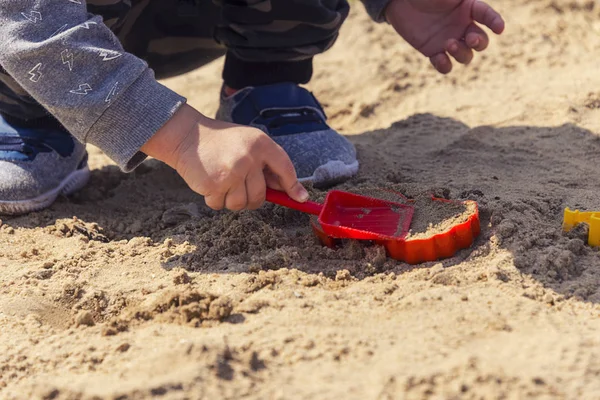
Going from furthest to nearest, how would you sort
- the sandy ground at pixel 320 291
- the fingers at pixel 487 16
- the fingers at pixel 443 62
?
the fingers at pixel 443 62 → the fingers at pixel 487 16 → the sandy ground at pixel 320 291

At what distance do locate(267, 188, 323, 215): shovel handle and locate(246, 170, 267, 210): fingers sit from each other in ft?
0.14

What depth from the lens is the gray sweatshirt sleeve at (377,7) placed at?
84.7 inches

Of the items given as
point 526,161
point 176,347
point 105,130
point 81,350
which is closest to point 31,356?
point 81,350

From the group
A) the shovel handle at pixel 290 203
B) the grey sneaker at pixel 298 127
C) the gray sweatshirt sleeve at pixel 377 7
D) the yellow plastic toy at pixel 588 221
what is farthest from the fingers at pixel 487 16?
the shovel handle at pixel 290 203

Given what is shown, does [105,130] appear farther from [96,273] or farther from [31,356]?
[31,356]

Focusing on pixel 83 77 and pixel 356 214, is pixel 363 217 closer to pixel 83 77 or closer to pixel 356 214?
pixel 356 214

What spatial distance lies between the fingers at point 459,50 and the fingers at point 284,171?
0.81 m

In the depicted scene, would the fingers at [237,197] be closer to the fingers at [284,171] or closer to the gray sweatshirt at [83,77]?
the fingers at [284,171]

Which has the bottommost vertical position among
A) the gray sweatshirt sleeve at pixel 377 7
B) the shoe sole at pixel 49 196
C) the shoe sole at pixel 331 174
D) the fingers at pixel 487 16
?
the shoe sole at pixel 49 196

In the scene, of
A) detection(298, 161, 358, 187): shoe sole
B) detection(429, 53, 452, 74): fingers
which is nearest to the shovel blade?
detection(298, 161, 358, 187): shoe sole

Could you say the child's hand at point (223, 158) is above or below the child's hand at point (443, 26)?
below

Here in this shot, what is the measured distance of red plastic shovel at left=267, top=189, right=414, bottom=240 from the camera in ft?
4.83

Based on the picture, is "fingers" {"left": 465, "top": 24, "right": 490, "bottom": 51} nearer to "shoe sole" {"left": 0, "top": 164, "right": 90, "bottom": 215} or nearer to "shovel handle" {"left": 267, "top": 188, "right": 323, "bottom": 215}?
"shovel handle" {"left": 267, "top": 188, "right": 323, "bottom": 215}

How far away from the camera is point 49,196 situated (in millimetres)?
1876
